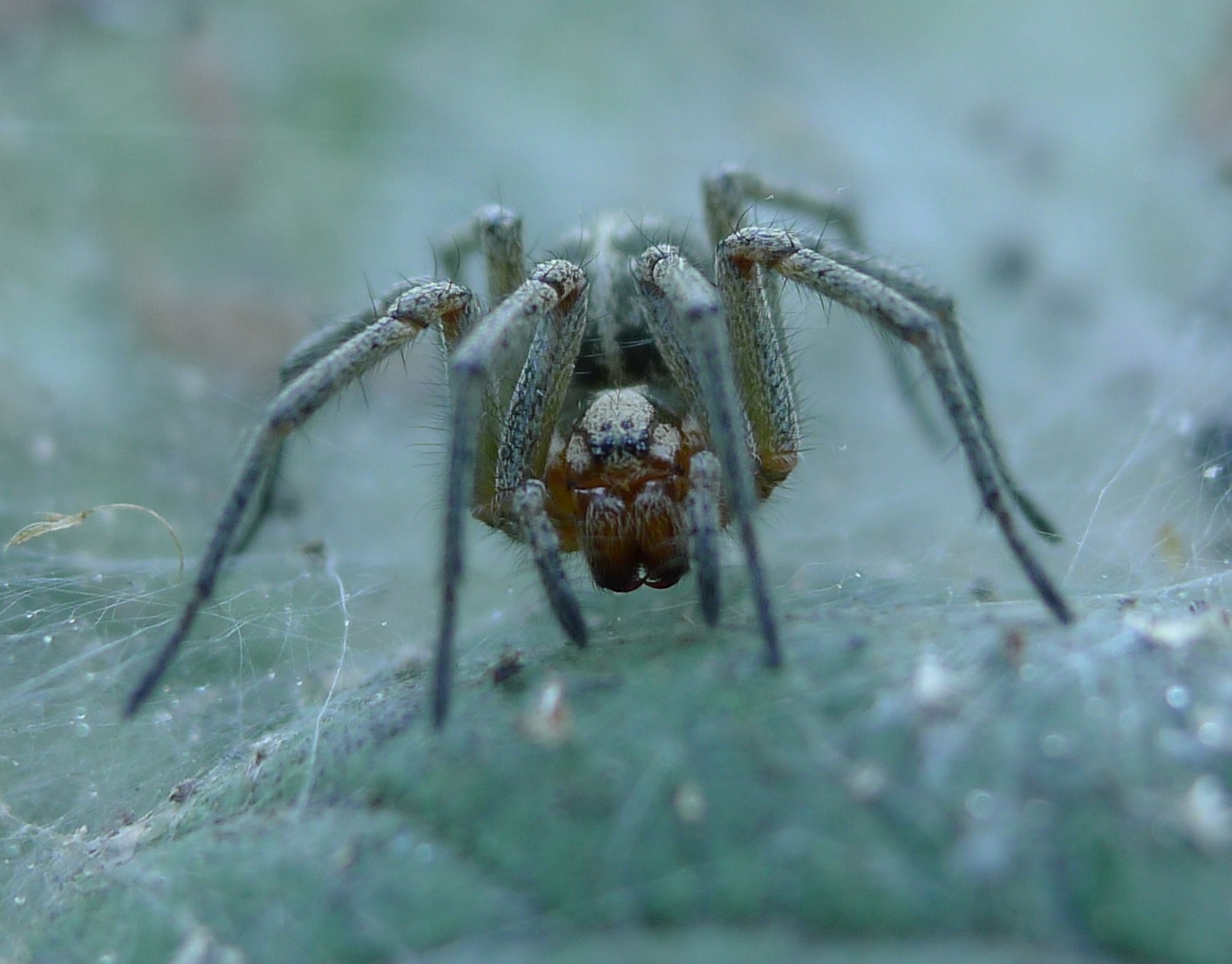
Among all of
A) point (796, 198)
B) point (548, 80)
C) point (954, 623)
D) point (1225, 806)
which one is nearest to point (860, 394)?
point (796, 198)

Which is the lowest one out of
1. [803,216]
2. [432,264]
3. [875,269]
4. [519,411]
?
[519,411]

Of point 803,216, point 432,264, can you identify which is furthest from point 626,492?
point 432,264

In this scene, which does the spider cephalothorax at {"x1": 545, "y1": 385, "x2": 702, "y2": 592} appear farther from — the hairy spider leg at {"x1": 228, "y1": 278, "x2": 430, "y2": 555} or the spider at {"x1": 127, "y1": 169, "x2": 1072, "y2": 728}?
the hairy spider leg at {"x1": 228, "y1": 278, "x2": 430, "y2": 555}

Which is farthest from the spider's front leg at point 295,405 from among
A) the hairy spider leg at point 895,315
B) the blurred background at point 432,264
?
the hairy spider leg at point 895,315

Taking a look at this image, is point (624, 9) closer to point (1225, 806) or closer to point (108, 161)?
point (108, 161)

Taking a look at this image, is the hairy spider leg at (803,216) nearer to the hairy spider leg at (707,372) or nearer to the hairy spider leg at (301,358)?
the hairy spider leg at (707,372)

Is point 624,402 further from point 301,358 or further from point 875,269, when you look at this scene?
point 301,358
